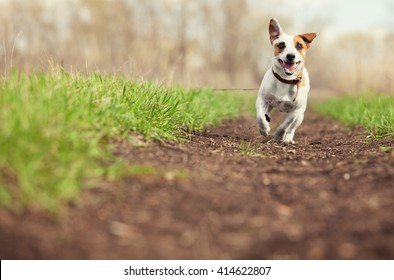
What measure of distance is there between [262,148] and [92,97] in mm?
1741

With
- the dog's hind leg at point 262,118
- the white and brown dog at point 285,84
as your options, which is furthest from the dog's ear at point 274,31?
the dog's hind leg at point 262,118

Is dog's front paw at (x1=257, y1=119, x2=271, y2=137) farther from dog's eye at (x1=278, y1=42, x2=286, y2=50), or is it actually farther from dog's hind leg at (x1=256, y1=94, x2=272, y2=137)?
dog's eye at (x1=278, y1=42, x2=286, y2=50)

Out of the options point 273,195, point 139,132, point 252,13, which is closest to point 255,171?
point 273,195

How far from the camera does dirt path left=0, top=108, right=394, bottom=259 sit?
2.22 meters

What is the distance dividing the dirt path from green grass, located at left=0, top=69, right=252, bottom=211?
11 centimetres

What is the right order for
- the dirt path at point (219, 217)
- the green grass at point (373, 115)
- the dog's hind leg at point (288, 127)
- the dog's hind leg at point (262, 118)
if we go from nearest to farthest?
the dirt path at point (219, 217) < the dog's hind leg at point (262, 118) < the dog's hind leg at point (288, 127) < the green grass at point (373, 115)

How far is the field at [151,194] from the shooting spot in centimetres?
224

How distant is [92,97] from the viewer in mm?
3838

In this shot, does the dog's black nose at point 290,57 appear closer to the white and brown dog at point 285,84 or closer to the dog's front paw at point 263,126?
the white and brown dog at point 285,84

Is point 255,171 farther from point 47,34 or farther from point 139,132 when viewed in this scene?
point 47,34

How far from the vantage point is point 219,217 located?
2.55 metres

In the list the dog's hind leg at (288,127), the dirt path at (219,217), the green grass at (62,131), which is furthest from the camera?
the dog's hind leg at (288,127)

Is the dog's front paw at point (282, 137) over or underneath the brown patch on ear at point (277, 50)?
underneath

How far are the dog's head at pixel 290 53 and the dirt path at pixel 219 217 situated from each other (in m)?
1.77
